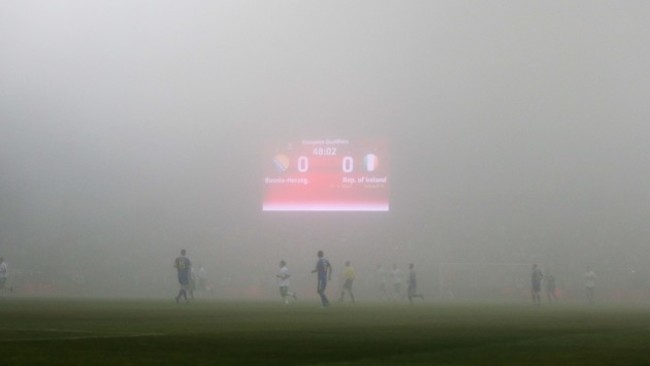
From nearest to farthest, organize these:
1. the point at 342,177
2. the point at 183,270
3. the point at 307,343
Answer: the point at 307,343
the point at 183,270
the point at 342,177

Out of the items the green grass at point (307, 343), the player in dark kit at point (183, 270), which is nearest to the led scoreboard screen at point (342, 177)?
the player in dark kit at point (183, 270)

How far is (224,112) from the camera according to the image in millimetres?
59531

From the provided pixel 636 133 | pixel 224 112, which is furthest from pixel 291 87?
pixel 636 133

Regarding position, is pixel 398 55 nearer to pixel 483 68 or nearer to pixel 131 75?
pixel 483 68

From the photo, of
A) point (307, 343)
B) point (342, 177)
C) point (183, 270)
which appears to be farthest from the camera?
point (342, 177)

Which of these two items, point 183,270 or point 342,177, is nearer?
point 183,270

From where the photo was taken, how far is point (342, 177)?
5169 cm

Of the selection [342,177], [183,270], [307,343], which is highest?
[342,177]

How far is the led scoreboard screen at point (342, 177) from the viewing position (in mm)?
51688

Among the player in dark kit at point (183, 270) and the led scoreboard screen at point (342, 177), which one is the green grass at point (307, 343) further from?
the led scoreboard screen at point (342, 177)

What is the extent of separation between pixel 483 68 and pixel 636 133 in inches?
383

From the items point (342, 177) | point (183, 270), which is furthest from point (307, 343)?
point (342, 177)

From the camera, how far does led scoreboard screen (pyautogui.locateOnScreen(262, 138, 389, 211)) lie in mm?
51688

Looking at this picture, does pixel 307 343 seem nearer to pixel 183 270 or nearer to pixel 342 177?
pixel 183 270
